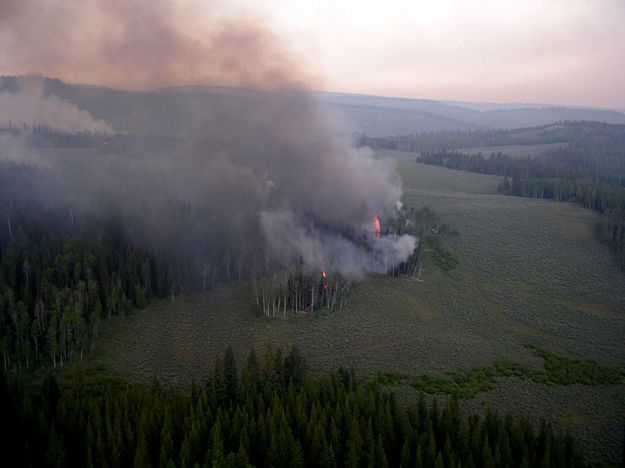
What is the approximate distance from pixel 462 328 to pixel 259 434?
125 feet

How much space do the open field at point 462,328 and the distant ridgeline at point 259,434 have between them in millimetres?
10023

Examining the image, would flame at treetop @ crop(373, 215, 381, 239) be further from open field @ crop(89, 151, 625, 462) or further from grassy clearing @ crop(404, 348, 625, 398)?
grassy clearing @ crop(404, 348, 625, 398)

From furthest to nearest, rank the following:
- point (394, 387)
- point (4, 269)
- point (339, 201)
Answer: point (339, 201)
point (4, 269)
point (394, 387)

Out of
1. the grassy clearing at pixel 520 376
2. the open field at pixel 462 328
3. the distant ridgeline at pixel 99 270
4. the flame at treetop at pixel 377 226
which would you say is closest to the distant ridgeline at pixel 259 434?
the grassy clearing at pixel 520 376

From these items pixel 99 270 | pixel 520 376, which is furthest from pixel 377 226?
pixel 99 270

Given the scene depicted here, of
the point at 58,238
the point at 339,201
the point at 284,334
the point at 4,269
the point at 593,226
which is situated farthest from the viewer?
the point at 593,226

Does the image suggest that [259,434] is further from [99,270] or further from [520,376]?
[99,270]

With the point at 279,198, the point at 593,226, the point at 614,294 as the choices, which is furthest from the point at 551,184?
the point at 279,198

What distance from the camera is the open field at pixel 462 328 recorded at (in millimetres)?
49375

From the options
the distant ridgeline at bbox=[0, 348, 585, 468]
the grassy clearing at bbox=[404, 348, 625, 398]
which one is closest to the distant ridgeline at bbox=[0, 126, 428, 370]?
the distant ridgeline at bbox=[0, 348, 585, 468]

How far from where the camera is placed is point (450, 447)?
33.8m

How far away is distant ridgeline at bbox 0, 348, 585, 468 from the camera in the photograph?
32.3 meters

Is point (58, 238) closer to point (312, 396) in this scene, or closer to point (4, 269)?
point (4, 269)

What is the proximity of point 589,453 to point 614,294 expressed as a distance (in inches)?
1811
